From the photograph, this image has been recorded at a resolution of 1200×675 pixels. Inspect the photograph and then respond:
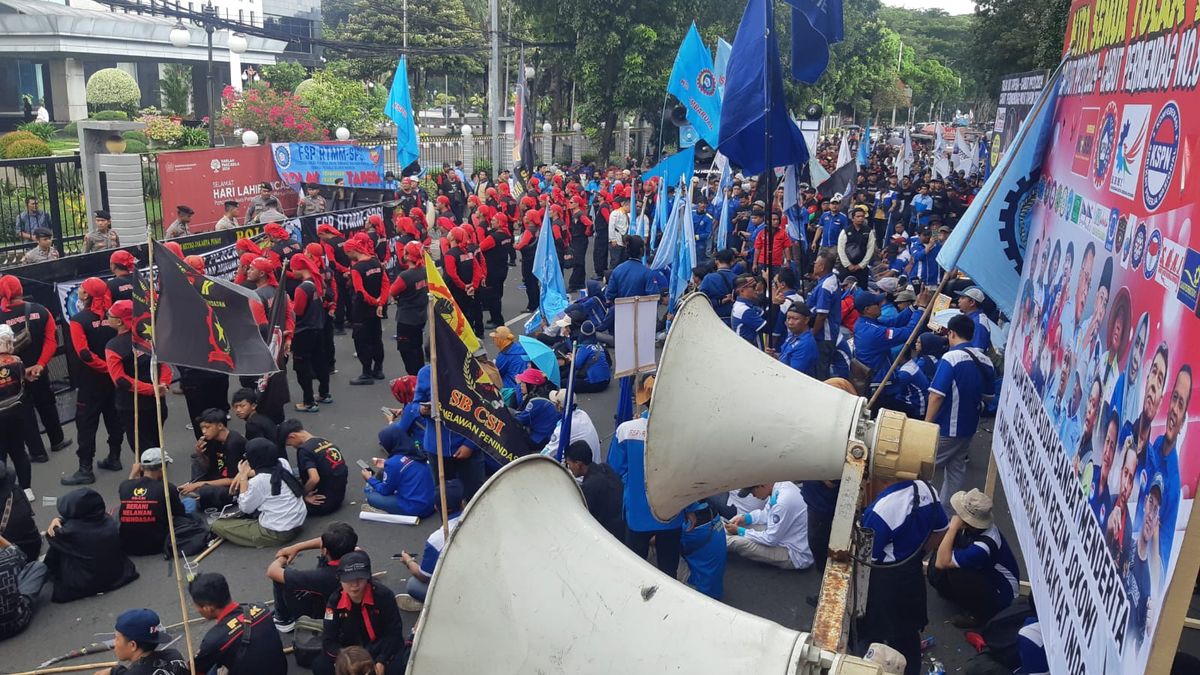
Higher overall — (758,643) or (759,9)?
(759,9)

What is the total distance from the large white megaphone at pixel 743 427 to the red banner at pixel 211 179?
1454 cm

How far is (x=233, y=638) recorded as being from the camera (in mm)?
4734

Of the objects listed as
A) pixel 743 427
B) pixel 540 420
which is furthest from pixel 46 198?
pixel 743 427

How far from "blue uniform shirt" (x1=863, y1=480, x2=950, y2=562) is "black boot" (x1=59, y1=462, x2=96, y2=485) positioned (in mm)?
6548

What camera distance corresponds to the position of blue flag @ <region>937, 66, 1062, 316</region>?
4.60 meters

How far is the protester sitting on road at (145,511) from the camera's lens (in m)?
6.49

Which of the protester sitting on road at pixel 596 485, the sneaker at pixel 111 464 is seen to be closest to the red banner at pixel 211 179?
the sneaker at pixel 111 464

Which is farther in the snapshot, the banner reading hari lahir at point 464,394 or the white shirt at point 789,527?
the white shirt at point 789,527

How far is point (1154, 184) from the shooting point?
9.14 ft

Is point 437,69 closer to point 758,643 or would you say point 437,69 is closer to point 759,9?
point 759,9

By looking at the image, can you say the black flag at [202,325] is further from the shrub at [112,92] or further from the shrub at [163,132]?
the shrub at [112,92]

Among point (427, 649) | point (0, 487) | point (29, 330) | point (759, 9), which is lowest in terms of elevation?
point (0, 487)

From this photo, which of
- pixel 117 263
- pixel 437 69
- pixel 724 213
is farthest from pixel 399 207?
pixel 437 69

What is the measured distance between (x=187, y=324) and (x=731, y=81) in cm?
463
